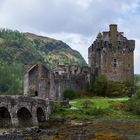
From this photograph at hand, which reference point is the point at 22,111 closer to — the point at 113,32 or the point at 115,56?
the point at 115,56

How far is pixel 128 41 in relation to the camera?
112 meters

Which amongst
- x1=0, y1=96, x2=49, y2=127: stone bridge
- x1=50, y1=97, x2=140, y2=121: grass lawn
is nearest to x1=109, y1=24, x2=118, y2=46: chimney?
x1=50, y1=97, x2=140, y2=121: grass lawn

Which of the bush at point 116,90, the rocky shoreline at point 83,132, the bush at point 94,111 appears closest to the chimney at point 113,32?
the bush at point 116,90

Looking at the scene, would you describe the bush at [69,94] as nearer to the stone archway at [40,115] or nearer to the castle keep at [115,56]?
the castle keep at [115,56]

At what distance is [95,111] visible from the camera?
86.3 meters

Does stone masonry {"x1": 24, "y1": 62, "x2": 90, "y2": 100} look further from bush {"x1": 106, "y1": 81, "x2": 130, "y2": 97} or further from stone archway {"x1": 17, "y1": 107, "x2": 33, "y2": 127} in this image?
stone archway {"x1": 17, "y1": 107, "x2": 33, "y2": 127}

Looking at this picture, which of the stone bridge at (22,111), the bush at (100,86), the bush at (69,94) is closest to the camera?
the stone bridge at (22,111)

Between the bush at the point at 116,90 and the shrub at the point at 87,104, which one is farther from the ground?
the bush at the point at 116,90

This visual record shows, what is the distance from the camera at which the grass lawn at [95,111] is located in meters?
83.4

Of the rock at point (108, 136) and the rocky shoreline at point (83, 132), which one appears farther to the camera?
the rocky shoreline at point (83, 132)

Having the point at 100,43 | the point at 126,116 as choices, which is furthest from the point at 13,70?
the point at 126,116

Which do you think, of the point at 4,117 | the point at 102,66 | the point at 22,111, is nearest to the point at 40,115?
the point at 22,111

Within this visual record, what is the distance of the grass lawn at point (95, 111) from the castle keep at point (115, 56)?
1731cm

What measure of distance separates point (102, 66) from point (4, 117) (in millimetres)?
36632
